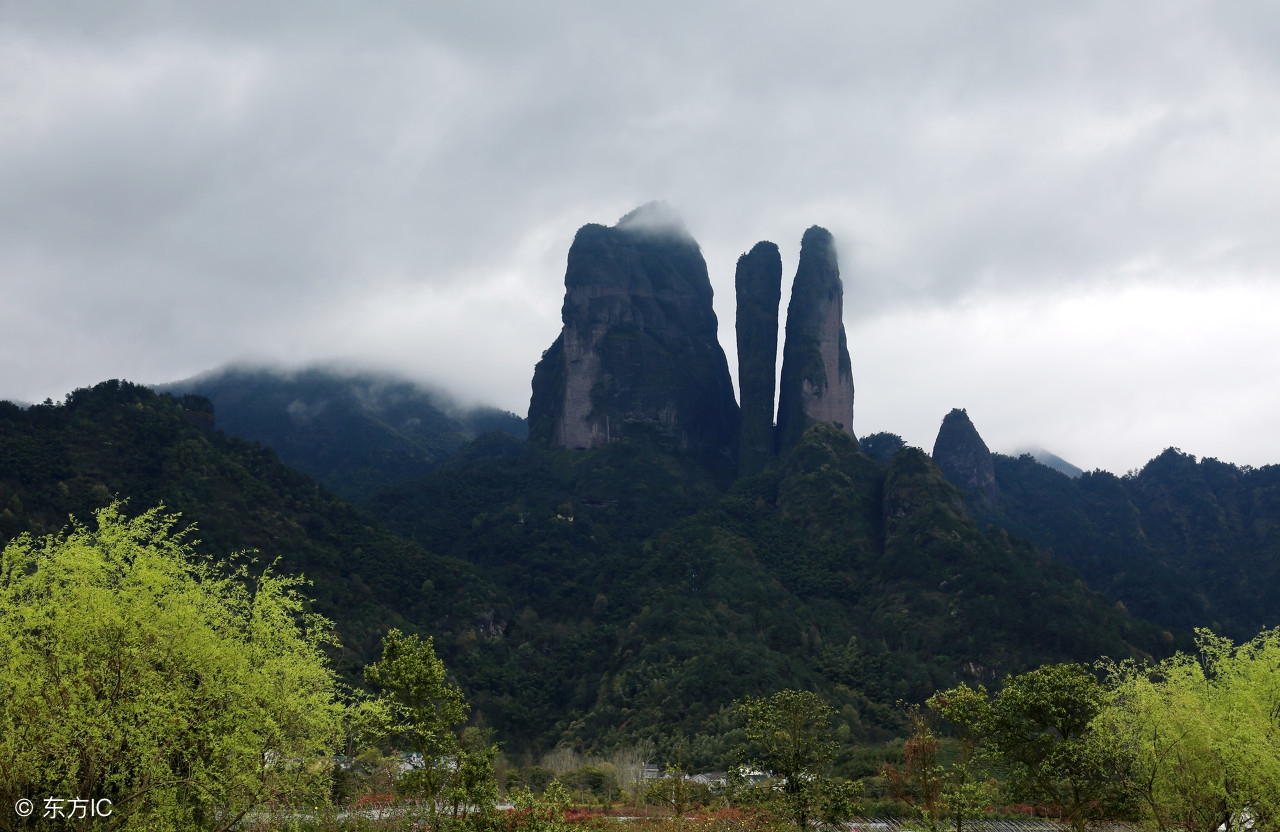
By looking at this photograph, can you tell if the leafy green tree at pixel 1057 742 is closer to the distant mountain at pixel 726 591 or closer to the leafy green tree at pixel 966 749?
the leafy green tree at pixel 966 749

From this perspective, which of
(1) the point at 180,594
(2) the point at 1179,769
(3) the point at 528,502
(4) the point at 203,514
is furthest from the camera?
(3) the point at 528,502

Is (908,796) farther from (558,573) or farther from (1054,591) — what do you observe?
(558,573)

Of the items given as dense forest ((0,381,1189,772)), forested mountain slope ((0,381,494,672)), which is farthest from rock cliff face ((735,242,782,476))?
forested mountain slope ((0,381,494,672))

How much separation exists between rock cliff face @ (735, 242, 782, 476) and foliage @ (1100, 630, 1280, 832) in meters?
91.4

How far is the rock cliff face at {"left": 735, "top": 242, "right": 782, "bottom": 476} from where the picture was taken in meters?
120

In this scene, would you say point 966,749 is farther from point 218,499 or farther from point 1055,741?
point 218,499

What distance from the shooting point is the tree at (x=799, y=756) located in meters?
21.8

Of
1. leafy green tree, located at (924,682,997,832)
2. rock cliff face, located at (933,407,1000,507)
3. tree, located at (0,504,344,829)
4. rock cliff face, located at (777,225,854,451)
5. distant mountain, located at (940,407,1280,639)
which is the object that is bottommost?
leafy green tree, located at (924,682,997,832)

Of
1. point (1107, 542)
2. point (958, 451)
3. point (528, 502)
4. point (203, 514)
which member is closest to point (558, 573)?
point (528, 502)


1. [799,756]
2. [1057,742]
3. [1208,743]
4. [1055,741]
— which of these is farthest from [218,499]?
[1208,743]

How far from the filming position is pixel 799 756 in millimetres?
22469

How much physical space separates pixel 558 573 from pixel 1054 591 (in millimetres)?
51541

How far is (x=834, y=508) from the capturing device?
9619 centimetres

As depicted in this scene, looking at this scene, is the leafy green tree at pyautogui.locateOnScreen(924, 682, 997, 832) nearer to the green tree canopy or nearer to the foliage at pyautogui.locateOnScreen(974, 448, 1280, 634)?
the green tree canopy
